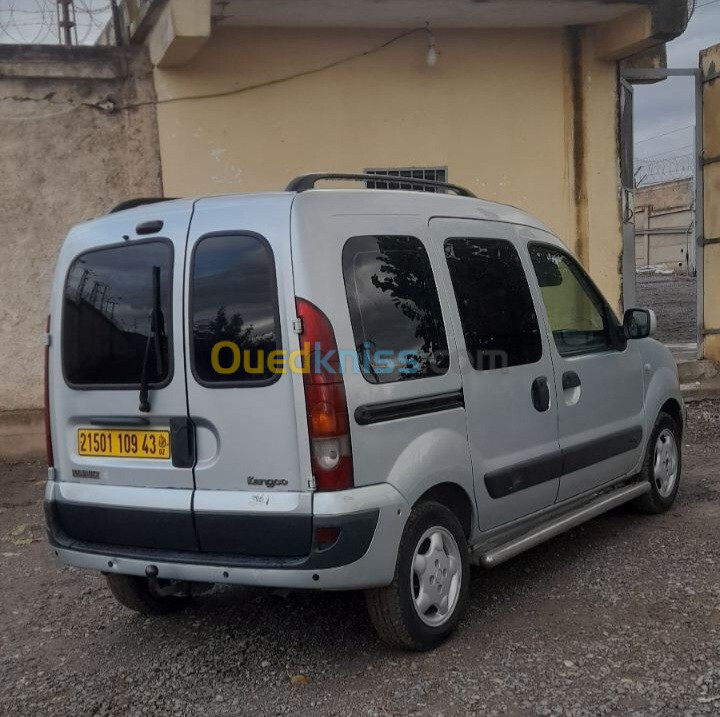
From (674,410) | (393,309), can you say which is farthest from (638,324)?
(393,309)

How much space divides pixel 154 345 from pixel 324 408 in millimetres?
815

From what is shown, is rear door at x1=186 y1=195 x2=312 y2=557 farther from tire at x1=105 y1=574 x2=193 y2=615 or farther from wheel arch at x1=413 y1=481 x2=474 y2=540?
tire at x1=105 y1=574 x2=193 y2=615

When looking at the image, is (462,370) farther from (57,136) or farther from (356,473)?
(57,136)

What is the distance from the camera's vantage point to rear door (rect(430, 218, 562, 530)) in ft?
13.4

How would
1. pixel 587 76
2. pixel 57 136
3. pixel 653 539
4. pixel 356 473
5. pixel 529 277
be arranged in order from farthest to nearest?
pixel 587 76 → pixel 57 136 → pixel 653 539 → pixel 529 277 → pixel 356 473

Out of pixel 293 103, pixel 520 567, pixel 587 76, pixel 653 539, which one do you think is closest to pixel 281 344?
pixel 520 567

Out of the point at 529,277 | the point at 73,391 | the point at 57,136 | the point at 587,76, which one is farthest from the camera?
the point at 587,76

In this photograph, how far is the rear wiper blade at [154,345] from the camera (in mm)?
3658

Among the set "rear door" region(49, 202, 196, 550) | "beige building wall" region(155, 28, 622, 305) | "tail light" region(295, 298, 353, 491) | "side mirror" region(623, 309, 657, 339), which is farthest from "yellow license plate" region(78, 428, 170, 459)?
"beige building wall" region(155, 28, 622, 305)

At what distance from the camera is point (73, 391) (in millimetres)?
3934

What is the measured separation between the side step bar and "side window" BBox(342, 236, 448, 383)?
0.93 m

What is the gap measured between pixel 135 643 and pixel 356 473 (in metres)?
1.58

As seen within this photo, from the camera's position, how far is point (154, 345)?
3664mm

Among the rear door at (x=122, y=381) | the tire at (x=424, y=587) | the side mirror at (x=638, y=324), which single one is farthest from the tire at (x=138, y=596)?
the side mirror at (x=638, y=324)
